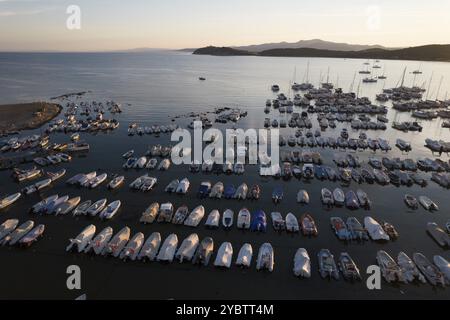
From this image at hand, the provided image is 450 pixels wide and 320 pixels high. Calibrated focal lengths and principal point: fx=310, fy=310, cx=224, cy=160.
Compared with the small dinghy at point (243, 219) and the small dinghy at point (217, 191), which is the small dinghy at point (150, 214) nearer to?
the small dinghy at point (217, 191)

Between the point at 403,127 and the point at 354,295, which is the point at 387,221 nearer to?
the point at 354,295

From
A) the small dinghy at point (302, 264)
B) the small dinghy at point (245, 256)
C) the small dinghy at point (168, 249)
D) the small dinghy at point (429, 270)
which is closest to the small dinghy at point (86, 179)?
the small dinghy at point (168, 249)

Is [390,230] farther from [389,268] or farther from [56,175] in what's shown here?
[56,175]

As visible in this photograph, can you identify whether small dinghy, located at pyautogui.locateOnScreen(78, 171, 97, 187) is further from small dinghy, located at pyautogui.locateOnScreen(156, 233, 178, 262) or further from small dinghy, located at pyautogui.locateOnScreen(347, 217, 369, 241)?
small dinghy, located at pyautogui.locateOnScreen(347, 217, 369, 241)

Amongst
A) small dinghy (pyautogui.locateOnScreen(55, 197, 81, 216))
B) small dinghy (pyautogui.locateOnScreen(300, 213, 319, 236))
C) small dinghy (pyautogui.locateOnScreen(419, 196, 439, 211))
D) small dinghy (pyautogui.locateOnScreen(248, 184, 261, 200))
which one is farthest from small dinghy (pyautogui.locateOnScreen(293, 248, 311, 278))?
small dinghy (pyautogui.locateOnScreen(55, 197, 81, 216))

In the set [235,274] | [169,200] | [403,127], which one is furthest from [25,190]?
[403,127]

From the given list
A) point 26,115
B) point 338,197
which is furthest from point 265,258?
point 26,115
